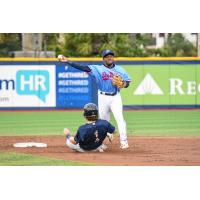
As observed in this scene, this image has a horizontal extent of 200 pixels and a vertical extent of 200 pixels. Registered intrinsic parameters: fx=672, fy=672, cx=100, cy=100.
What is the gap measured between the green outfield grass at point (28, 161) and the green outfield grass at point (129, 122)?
9.46 feet

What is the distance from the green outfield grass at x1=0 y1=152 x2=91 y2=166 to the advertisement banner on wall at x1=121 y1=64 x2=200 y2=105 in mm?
7738

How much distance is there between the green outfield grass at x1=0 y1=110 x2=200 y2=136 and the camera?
1152cm

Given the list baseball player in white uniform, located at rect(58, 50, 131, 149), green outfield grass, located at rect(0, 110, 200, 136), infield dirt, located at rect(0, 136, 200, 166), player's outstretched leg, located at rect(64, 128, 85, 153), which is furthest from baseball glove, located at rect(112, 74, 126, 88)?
green outfield grass, located at rect(0, 110, 200, 136)

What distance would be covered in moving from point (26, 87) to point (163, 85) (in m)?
3.22

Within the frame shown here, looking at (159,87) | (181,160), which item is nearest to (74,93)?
(159,87)

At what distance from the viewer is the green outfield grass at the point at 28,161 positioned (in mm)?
7693

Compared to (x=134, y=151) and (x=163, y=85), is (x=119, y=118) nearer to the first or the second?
(x=134, y=151)

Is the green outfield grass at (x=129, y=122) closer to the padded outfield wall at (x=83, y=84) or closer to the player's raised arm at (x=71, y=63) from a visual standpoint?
the padded outfield wall at (x=83, y=84)

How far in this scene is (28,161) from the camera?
26.1 ft

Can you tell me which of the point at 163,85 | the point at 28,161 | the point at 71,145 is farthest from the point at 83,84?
the point at 28,161

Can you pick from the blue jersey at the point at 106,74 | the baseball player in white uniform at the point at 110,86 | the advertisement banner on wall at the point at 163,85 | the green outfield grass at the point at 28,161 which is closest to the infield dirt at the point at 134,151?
the green outfield grass at the point at 28,161

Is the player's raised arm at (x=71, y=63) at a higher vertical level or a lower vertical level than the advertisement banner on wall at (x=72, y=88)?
higher

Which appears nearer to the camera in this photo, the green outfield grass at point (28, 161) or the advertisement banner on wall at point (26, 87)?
the green outfield grass at point (28, 161)

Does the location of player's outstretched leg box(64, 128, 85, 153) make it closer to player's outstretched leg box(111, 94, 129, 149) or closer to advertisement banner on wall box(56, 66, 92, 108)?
player's outstretched leg box(111, 94, 129, 149)
